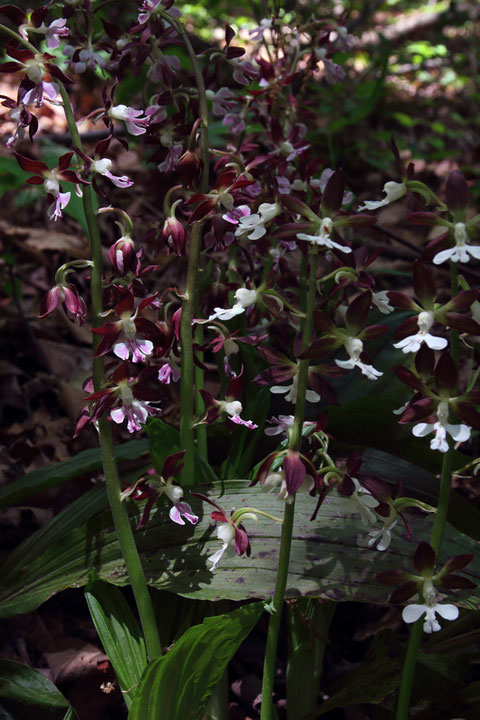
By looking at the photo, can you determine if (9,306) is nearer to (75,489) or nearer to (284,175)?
(75,489)

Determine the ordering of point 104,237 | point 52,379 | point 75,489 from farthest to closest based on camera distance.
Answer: point 104,237 → point 52,379 → point 75,489

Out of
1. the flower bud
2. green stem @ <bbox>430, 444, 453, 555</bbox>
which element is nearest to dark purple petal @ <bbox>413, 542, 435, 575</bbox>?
green stem @ <bbox>430, 444, 453, 555</bbox>

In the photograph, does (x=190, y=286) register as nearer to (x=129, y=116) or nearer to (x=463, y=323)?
(x=129, y=116)

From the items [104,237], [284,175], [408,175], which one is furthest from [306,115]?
[104,237]

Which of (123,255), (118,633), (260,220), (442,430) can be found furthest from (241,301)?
(118,633)

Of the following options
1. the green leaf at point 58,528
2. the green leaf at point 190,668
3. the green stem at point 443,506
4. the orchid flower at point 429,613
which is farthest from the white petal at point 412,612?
the green leaf at point 58,528
